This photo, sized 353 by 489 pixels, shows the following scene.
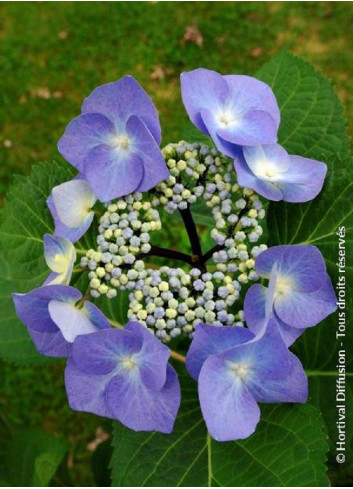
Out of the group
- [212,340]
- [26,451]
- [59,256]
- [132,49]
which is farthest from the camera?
[132,49]

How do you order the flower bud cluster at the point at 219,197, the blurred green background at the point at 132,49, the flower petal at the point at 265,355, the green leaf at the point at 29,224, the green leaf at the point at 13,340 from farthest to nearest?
the blurred green background at the point at 132,49
the green leaf at the point at 13,340
the green leaf at the point at 29,224
the flower bud cluster at the point at 219,197
the flower petal at the point at 265,355

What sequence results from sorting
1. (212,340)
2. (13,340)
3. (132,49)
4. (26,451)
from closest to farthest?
(212,340) < (13,340) < (26,451) < (132,49)

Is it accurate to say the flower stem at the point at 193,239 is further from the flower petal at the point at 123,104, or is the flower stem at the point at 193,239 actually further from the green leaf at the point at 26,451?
the green leaf at the point at 26,451

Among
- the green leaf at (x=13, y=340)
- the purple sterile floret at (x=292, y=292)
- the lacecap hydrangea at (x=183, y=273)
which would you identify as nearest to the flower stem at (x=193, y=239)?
the lacecap hydrangea at (x=183, y=273)

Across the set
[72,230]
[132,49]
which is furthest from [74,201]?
[132,49]

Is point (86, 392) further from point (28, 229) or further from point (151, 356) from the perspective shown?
point (28, 229)

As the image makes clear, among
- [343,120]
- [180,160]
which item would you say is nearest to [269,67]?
[343,120]

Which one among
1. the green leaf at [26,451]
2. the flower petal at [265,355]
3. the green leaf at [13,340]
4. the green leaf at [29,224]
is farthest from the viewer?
the green leaf at [26,451]
